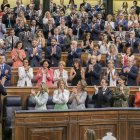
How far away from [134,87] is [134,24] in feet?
12.8

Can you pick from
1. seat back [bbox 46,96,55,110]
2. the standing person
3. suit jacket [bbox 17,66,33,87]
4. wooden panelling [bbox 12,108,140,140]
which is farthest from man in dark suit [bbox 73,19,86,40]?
wooden panelling [bbox 12,108,140,140]

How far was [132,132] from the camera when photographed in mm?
9172

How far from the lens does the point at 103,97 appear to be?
33.3 feet

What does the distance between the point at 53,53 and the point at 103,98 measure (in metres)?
2.45

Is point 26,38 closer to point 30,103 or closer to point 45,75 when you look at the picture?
point 45,75

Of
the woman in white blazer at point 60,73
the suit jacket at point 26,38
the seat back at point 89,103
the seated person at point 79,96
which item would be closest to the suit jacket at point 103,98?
the seat back at point 89,103

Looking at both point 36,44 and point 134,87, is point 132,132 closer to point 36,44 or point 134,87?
point 134,87

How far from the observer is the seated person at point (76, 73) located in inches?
442

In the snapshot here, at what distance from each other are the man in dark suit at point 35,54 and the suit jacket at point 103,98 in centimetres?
224

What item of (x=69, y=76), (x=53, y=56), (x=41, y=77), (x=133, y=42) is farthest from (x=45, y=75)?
(x=133, y=42)

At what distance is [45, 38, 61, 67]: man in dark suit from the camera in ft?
40.1

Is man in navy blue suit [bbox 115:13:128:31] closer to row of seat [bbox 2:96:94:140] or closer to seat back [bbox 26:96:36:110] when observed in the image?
row of seat [bbox 2:96:94:140]

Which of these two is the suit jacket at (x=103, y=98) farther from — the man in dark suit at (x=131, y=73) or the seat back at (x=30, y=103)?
the man in dark suit at (x=131, y=73)

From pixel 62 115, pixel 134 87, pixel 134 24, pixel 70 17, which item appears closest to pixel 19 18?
pixel 70 17
